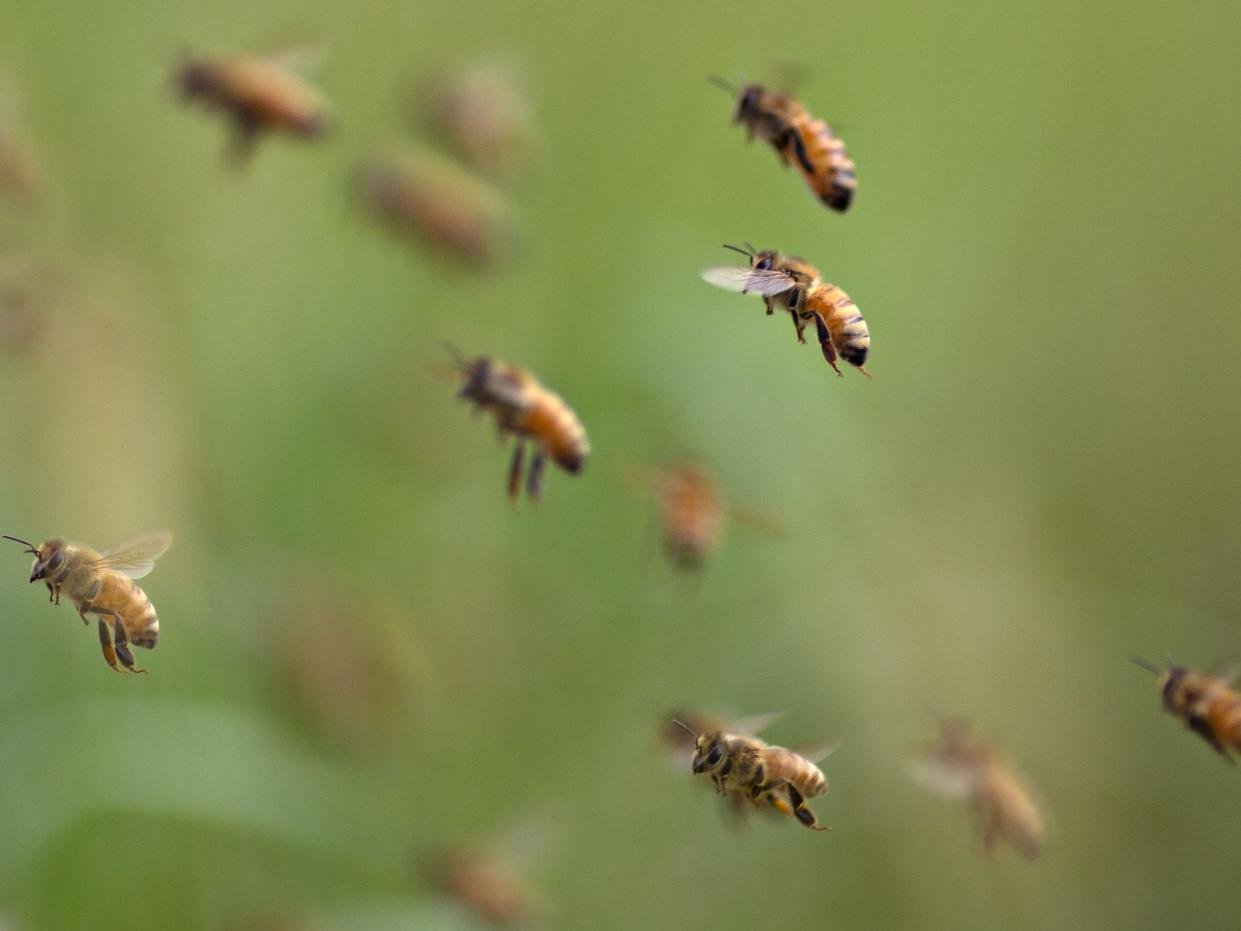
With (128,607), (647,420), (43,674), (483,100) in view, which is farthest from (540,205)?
(128,607)

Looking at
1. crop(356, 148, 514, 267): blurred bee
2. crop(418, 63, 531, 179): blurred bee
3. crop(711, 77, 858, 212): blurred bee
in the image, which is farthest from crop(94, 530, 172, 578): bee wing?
crop(418, 63, 531, 179): blurred bee

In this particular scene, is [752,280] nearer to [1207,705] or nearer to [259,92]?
[1207,705]

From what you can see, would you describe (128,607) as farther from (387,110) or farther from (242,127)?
(387,110)

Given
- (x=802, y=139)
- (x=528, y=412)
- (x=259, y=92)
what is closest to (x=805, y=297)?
(x=802, y=139)

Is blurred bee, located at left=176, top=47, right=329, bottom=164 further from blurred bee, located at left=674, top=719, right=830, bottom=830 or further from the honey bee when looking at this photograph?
blurred bee, located at left=674, top=719, right=830, bottom=830

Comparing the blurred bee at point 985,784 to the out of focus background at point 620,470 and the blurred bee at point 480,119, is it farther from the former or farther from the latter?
the blurred bee at point 480,119
